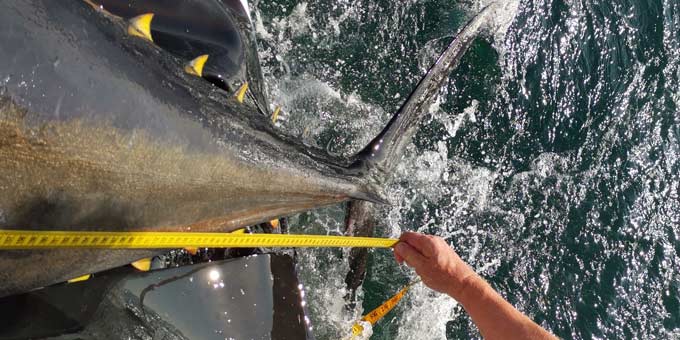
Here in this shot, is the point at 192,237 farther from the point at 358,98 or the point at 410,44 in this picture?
the point at 410,44

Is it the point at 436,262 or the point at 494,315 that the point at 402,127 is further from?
the point at 494,315

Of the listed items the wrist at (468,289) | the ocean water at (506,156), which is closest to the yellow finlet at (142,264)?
the wrist at (468,289)

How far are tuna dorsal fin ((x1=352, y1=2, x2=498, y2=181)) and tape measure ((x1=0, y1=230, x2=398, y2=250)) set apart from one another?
1.45 feet

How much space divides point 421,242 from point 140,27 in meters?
1.27

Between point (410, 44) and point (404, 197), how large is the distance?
1200 millimetres

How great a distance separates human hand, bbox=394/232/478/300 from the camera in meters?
2.27

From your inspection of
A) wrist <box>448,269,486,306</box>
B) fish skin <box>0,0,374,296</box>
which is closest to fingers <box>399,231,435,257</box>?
wrist <box>448,269,486,306</box>

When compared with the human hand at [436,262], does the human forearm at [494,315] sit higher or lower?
lower

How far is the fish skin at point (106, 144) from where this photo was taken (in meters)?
1.32

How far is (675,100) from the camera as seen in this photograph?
15.9ft

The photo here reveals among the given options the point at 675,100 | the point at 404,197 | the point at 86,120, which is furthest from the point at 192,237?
the point at 675,100

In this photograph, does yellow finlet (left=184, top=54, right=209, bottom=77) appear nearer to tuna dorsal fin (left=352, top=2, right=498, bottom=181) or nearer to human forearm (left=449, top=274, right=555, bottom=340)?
tuna dorsal fin (left=352, top=2, right=498, bottom=181)

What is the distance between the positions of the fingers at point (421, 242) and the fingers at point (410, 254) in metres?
0.02

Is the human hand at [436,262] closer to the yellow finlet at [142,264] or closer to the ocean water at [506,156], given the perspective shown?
the yellow finlet at [142,264]
